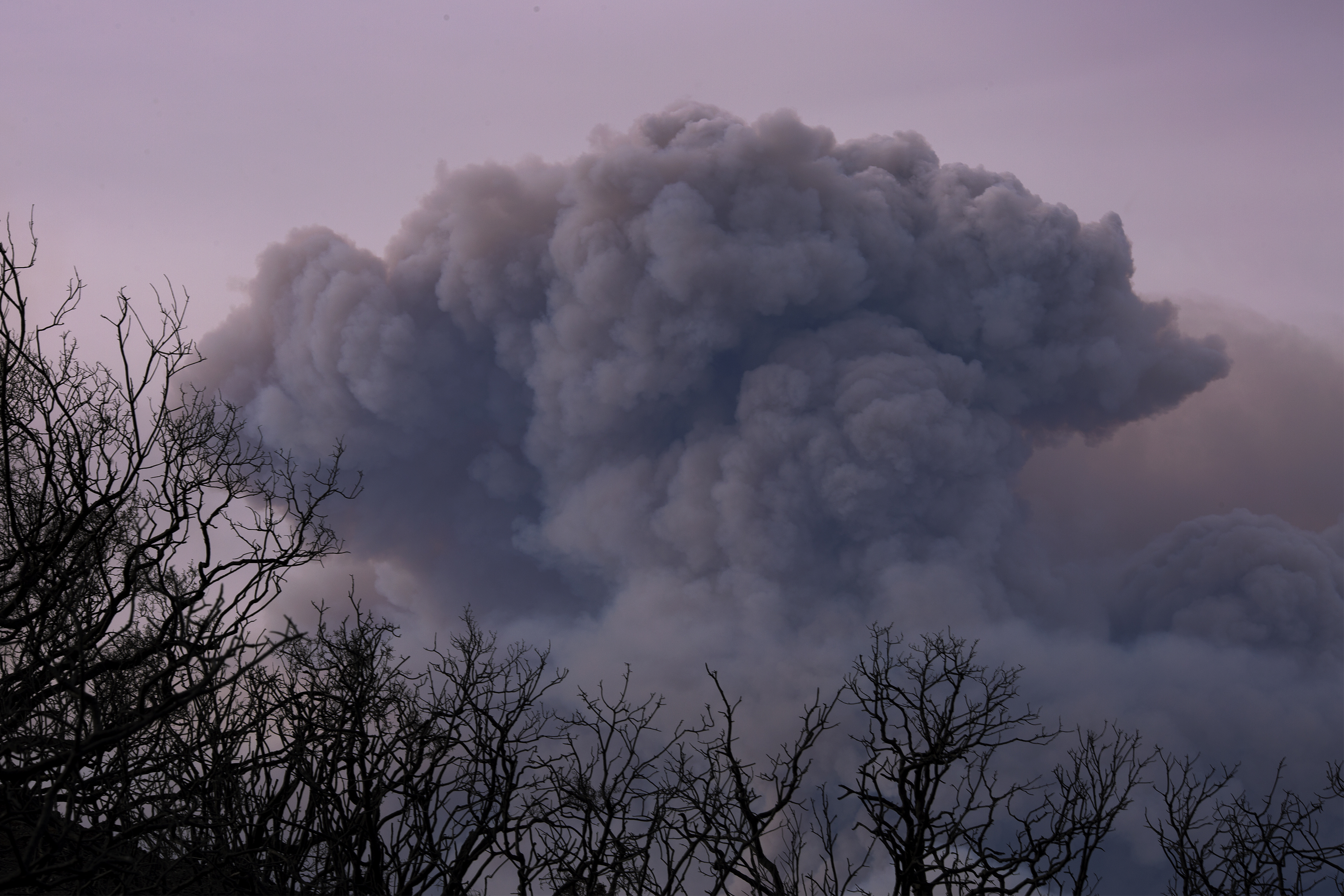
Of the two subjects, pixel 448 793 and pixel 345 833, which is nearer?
pixel 345 833

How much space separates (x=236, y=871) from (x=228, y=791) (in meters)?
1.50

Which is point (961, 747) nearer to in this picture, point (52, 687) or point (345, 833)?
point (345, 833)

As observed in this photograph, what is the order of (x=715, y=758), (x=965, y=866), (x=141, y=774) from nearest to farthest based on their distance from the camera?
(x=141, y=774) < (x=965, y=866) < (x=715, y=758)

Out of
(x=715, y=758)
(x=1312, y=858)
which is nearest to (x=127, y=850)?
(x=715, y=758)

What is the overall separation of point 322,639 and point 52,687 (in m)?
5.16

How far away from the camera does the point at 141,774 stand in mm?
7566

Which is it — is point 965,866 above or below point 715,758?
below

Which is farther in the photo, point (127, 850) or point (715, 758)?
point (715, 758)

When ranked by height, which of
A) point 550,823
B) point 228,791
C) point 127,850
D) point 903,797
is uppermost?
point 903,797

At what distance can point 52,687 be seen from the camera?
20.3 ft

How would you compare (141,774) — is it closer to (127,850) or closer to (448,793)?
(127,850)

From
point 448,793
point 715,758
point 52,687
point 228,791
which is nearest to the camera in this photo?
point 52,687

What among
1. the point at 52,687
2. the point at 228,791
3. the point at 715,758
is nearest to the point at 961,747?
the point at 715,758

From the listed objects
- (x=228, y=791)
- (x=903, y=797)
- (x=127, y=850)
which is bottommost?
(x=127, y=850)
